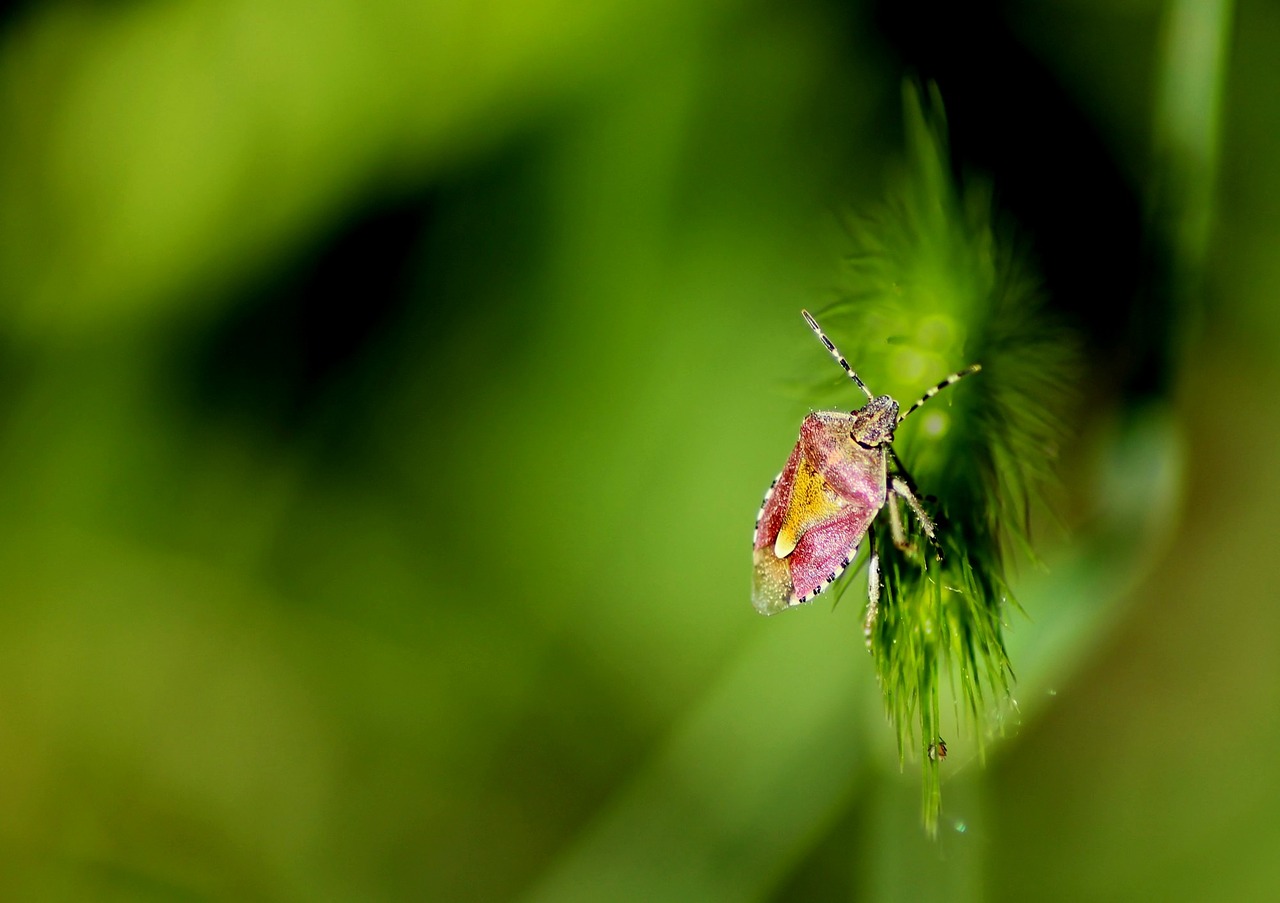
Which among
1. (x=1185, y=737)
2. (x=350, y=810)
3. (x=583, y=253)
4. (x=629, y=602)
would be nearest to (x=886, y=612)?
(x=629, y=602)

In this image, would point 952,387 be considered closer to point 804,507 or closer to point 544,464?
point 804,507

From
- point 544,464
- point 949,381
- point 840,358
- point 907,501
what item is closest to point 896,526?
point 907,501

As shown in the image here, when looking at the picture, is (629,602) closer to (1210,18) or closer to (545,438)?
(545,438)

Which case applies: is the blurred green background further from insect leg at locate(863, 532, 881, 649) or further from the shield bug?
insect leg at locate(863, 532, 881, 649)

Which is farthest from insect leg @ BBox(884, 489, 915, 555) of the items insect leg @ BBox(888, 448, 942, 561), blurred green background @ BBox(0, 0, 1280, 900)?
blurred green background @ BBox(0, 0, 1280, 900)

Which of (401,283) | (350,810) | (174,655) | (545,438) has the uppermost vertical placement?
(401,283)

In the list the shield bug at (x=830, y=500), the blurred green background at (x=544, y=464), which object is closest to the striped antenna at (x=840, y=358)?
the shield bug at (x=830, y=500)

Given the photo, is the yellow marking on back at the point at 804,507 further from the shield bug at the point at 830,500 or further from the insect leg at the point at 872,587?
the insect leg at the point at 872,587
